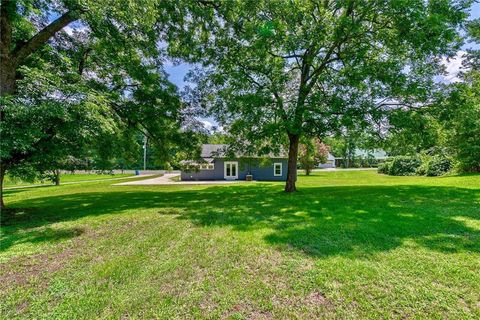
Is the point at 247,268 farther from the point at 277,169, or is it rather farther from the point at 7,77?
the point at 277,169

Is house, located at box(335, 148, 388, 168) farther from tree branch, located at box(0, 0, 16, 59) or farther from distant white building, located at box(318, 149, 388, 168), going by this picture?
tree branch, located at box(0, 0, 16, 59)

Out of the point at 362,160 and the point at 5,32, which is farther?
the point at 362,160

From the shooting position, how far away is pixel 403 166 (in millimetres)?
27609

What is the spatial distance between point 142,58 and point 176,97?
215cm

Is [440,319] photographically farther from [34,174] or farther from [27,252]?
[34,174]

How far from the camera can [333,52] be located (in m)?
11.3

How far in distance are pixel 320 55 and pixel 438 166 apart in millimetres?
18808

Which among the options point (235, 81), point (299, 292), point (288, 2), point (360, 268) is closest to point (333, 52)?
point (288, 2)

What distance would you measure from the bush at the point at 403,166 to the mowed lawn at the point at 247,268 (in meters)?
23.6

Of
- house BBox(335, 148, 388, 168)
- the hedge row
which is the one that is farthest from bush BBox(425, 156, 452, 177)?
house BBox(335, 148, 388, 168)

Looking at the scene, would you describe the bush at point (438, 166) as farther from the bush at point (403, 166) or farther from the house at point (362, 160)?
the house at point (362, 160)

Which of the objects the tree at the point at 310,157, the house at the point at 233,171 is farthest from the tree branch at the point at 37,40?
the tree at the point at 310,157

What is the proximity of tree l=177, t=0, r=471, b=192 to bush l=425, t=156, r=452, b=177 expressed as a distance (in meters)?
15.6

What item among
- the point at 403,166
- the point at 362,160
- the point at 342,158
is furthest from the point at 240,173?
the point at 342,158
